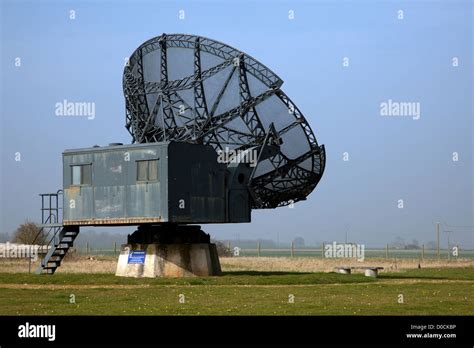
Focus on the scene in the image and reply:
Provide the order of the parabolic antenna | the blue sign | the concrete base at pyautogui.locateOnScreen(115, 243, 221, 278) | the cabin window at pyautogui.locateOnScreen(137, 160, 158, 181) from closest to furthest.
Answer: the cabin window at pyautogui.locateOnScreen(137, 160, 158, 181) → the concrete base at pyautogui.locateOnScreen(115, 243, 221, 278) → the blue sign → the parabolic antenna

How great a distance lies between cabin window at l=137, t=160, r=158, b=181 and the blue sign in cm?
342

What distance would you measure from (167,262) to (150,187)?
3500mm

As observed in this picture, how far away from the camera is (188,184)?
34250 mm

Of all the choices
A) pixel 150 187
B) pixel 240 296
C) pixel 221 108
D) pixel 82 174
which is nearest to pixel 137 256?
pixel 150 187

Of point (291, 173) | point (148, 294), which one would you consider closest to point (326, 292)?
point (148, 294)

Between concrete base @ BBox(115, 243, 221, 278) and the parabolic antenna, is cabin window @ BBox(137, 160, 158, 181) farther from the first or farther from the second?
concrete base @ BBox(115, 243, 221, 278)

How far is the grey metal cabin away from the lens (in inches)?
1325

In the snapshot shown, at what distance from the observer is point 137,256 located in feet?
116

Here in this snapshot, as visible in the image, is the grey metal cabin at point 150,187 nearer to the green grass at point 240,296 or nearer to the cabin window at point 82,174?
the cabin window at point 82,174

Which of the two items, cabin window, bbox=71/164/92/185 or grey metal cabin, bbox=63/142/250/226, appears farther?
cabin window, bbox=71/164/92/185

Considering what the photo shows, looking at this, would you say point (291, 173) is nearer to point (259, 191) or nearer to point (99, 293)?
point (259, 191)

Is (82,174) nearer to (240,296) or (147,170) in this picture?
(147,170)

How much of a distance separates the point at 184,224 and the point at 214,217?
1.76 meters

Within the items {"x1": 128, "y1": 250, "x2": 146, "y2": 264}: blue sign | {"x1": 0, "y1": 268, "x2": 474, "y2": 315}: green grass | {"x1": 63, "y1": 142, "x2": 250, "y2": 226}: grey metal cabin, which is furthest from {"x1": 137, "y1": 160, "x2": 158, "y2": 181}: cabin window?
{"x1": 0, "y1": 268, "x2": 474, "y2": 315}: green grass
